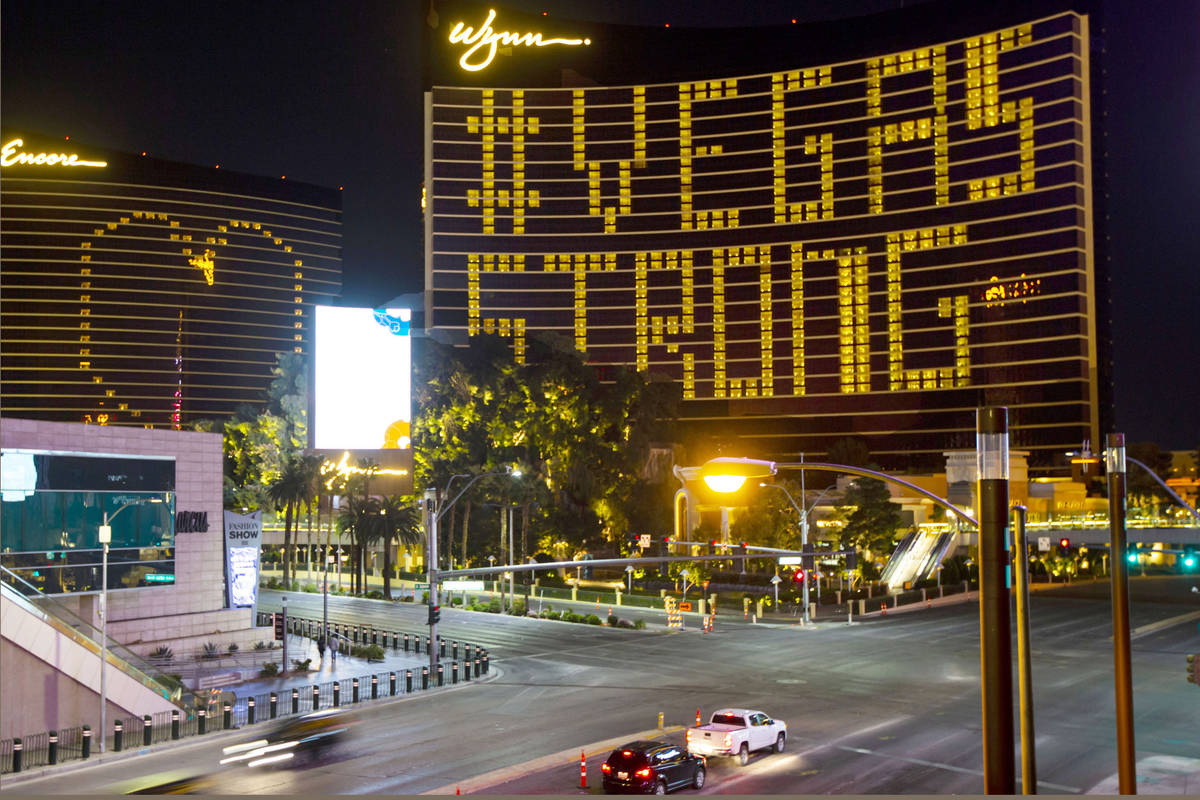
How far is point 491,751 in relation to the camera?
28.9 m

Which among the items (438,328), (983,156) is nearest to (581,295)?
(438,328)

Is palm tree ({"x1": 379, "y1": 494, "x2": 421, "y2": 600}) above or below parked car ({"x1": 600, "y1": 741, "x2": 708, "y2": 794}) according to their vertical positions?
above

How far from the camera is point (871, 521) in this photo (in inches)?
3241

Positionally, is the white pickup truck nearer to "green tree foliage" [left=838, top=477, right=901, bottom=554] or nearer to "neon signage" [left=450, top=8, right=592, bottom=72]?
"green tree foliage" [left=838, top=477, right=901, bottom=554]

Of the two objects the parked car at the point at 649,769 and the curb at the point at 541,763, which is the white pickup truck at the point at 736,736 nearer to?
the parked car at the point at 649,769

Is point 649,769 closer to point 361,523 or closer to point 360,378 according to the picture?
point 360,378

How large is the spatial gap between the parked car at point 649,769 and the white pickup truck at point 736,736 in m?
2.07

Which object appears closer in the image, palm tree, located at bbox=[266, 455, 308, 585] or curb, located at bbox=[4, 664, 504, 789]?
curb, located at bbox=[4, 664, 504, 789]

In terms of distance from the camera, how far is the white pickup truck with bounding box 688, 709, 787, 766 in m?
27.8

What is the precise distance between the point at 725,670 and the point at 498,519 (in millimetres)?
48620

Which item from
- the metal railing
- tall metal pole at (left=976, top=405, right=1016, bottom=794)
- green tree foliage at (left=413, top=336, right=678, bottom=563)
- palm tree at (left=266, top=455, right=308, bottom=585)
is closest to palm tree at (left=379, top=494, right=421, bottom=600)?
green tree foliage at (left=413, top=336, right=678, bottom=563)

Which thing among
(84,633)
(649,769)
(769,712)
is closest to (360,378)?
(84,633)

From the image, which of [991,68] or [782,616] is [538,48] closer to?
[991,68]

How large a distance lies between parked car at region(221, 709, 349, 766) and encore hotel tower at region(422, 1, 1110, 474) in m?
122
